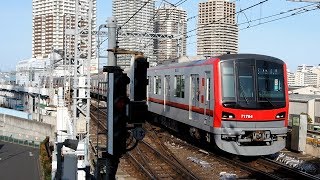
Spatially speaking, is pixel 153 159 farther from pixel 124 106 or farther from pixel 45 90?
pixel 45 90

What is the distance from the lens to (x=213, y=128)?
11586mm

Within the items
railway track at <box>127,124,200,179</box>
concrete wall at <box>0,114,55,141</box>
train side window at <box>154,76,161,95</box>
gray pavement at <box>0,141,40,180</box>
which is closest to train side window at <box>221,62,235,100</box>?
railway track at <box>127,124,200,179</box>

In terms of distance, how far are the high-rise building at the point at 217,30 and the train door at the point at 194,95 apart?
10.5m

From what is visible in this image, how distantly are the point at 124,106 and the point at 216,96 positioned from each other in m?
7.92

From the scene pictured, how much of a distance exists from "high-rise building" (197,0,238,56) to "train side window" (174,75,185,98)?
28.5 feet

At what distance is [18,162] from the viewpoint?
4412cm

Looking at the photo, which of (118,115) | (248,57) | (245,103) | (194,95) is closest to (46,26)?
(194,95)

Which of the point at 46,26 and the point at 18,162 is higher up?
the point at 46,26

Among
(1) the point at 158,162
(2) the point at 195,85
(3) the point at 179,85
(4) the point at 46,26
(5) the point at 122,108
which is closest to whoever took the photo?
(5) the point at 122,108

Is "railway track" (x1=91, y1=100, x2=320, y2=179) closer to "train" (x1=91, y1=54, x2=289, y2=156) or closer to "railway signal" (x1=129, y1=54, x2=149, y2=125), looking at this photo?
"train" (x1=91, y1=54, x2=289, y2=156)

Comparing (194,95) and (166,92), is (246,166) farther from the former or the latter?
(166,92)

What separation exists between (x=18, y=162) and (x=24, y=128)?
46.2 ft

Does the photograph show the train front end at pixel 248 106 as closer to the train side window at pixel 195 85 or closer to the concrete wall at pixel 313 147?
the train side window at pixel 195 85

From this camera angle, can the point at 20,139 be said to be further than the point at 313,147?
Yes
